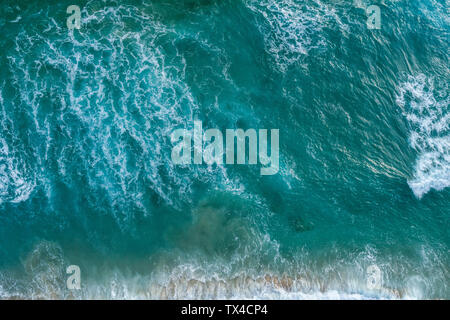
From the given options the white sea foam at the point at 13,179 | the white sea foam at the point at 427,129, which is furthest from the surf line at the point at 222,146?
the white sea foam at the point at 427,129

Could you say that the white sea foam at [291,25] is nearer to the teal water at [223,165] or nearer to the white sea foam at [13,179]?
the teal water at [223,165]

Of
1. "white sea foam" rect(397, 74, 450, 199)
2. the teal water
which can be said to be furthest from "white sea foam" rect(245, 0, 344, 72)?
"white sea foam" rect(397, 74, 450, 199)

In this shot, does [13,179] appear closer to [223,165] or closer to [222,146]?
[223,165]

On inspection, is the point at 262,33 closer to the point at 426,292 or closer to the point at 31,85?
the point at 31,85

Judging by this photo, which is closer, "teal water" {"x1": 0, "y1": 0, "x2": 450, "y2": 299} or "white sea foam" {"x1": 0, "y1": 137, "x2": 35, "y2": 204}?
"teal water" {"x1": 0, "y1": 0, "x2": 450, "y2": 299}

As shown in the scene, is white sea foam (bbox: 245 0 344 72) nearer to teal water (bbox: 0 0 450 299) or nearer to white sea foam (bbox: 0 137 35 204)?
teal water (bbox: 0 0 450 299)

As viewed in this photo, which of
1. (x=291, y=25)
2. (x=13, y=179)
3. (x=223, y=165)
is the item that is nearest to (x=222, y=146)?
(x=223, y=165)
